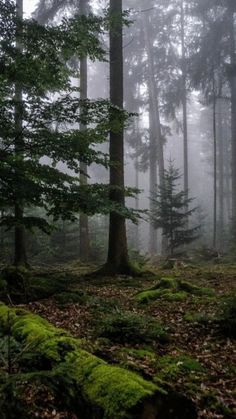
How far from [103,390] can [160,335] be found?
244 centimetres

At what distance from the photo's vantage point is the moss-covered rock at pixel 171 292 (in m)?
8.37

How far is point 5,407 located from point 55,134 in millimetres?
6757

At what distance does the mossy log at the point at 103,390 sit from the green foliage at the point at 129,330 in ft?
4.56

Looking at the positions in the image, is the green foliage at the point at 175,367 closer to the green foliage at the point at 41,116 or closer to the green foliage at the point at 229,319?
the green foliage at the point at 229,319

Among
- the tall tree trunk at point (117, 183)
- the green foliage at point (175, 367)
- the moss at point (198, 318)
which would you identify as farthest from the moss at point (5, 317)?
the tall tree trunk at point (117, 183)

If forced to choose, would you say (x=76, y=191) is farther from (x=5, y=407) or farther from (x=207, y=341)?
(x=5, y=407)

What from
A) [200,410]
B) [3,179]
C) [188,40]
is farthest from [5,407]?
[188,40]

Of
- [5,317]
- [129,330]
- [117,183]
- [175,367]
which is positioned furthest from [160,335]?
[117,183]

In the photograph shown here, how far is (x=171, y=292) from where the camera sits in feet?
28.9

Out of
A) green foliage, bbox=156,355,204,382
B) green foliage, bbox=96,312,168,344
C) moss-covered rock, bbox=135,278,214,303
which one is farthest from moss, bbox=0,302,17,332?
moss-covered rock, bbox=135,278,214,303

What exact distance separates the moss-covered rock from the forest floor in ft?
0.10

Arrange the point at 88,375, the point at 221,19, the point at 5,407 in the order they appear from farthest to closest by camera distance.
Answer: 1. the point at 221,19
2. the point at 88,375
3. the point at 5,407

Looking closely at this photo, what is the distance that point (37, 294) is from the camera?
8086 mm

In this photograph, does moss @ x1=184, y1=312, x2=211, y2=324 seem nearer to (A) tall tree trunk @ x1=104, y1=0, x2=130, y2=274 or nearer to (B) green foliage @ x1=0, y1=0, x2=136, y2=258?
(B) green foliage @ x1=0, y1=0, x2=136, y2=258
